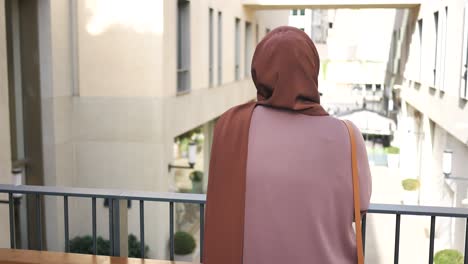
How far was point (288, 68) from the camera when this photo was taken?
5.92ft

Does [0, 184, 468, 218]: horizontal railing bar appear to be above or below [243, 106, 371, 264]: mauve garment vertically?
below

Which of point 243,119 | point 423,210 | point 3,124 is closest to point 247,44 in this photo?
point 3,124

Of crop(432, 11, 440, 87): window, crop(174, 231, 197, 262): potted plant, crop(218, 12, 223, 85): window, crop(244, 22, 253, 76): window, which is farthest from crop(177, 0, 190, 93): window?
crop(244, 22, 253, 76): window

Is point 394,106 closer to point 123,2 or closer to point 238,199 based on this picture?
point 123,2

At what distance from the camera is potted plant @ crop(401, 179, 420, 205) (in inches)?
621

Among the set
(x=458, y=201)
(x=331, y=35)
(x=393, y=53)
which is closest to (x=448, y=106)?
(x=458, y=201)

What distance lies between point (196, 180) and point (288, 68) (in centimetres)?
1089

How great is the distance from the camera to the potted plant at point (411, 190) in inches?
621

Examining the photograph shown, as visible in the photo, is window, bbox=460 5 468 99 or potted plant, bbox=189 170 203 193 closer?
window, bbox=460 5 468 99

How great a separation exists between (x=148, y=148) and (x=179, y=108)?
1156mm

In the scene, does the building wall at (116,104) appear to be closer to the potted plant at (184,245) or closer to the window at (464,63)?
the potted plant at (184,245)

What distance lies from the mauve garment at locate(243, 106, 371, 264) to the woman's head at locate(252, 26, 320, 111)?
0.19 feet

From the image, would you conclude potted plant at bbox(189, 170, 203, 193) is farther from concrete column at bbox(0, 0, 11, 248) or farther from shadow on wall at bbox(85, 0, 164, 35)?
concrete column at bbox(0, 0, 11, 248)

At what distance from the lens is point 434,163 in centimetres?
→ 1435
